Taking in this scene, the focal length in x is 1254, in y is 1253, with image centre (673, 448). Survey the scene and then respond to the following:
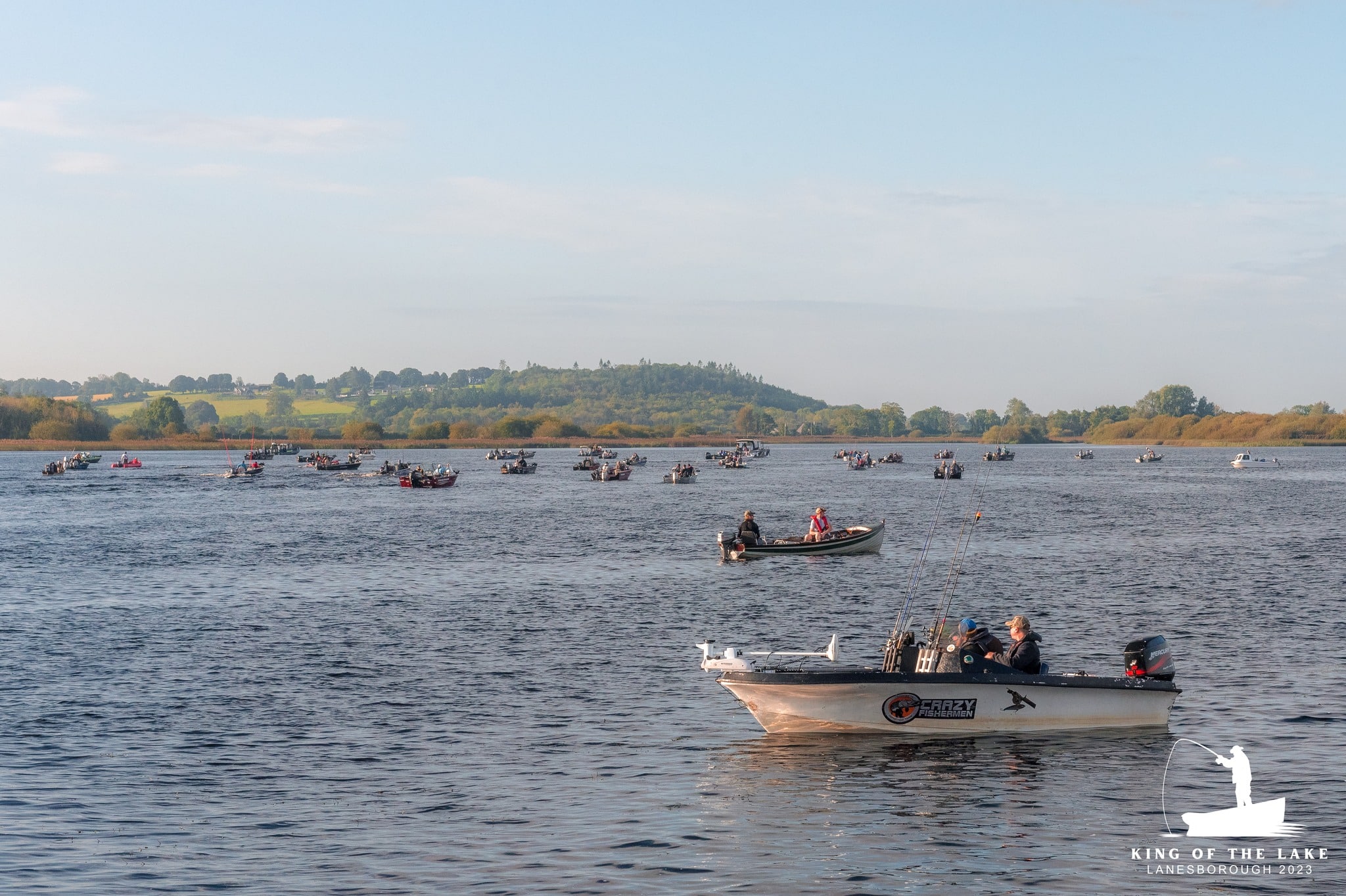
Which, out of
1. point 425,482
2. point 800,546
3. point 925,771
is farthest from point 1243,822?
point 425,482

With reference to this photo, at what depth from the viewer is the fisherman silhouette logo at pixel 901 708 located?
953 inches

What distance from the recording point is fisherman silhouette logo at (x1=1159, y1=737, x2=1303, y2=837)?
62.7ft

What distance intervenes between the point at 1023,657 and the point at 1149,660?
8.40 ft

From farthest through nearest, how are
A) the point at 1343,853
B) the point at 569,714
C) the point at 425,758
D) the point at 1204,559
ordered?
the point at 1204,559 → the point at 569,714 → the point at 425,758 → the point at 1343,853

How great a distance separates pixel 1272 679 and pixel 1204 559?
35280 mm

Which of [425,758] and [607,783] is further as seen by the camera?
[425,758]

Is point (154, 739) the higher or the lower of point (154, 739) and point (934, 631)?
the lower

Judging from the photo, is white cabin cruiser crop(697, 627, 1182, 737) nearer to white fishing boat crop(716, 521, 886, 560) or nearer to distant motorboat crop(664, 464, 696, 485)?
white fishing boat crop(716, 521, 886, 560)

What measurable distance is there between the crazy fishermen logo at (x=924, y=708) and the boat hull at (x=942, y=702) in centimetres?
1

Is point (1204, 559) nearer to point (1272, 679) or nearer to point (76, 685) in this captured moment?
point (1272, 679)

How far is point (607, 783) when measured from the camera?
2138 centimetres

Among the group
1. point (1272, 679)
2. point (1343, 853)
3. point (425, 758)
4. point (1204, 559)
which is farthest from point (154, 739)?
point (1204, 559)

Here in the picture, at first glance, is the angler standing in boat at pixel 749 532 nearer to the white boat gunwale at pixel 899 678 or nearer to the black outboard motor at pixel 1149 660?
the black outboard motor at pixel 1149 660

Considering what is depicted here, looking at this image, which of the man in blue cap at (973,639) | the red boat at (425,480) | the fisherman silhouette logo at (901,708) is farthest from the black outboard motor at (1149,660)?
the red boat at (425,480)
